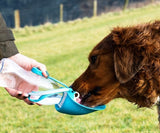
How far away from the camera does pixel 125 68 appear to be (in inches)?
121

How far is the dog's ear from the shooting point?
10.0 ft

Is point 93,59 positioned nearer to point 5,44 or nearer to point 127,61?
point 127,61

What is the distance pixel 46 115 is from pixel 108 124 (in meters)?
1.20

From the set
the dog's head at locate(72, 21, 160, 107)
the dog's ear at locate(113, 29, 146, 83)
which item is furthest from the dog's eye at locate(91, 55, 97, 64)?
the dog's ear at locate(113, 29, 146, 83)

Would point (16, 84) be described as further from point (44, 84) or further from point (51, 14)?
point (51, 14)

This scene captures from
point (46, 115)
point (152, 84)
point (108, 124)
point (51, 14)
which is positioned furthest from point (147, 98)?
point (51, 14)

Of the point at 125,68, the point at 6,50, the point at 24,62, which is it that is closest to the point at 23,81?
the point at 24,62

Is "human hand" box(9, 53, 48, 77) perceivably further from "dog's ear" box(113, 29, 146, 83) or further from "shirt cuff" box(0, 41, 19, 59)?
"dog's ear" box(113, 29, 146, 83)

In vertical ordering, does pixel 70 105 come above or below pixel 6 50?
below

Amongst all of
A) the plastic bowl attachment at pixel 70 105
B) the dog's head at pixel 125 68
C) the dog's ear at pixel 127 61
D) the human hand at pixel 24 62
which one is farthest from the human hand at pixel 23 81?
the dog's ear at pixel 127 61

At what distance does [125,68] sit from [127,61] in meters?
0.07

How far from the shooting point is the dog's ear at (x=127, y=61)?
3.06 meters

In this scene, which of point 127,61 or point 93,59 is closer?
point 127,61

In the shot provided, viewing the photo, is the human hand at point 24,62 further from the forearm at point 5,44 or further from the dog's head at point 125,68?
the dog's head at point 125,68
